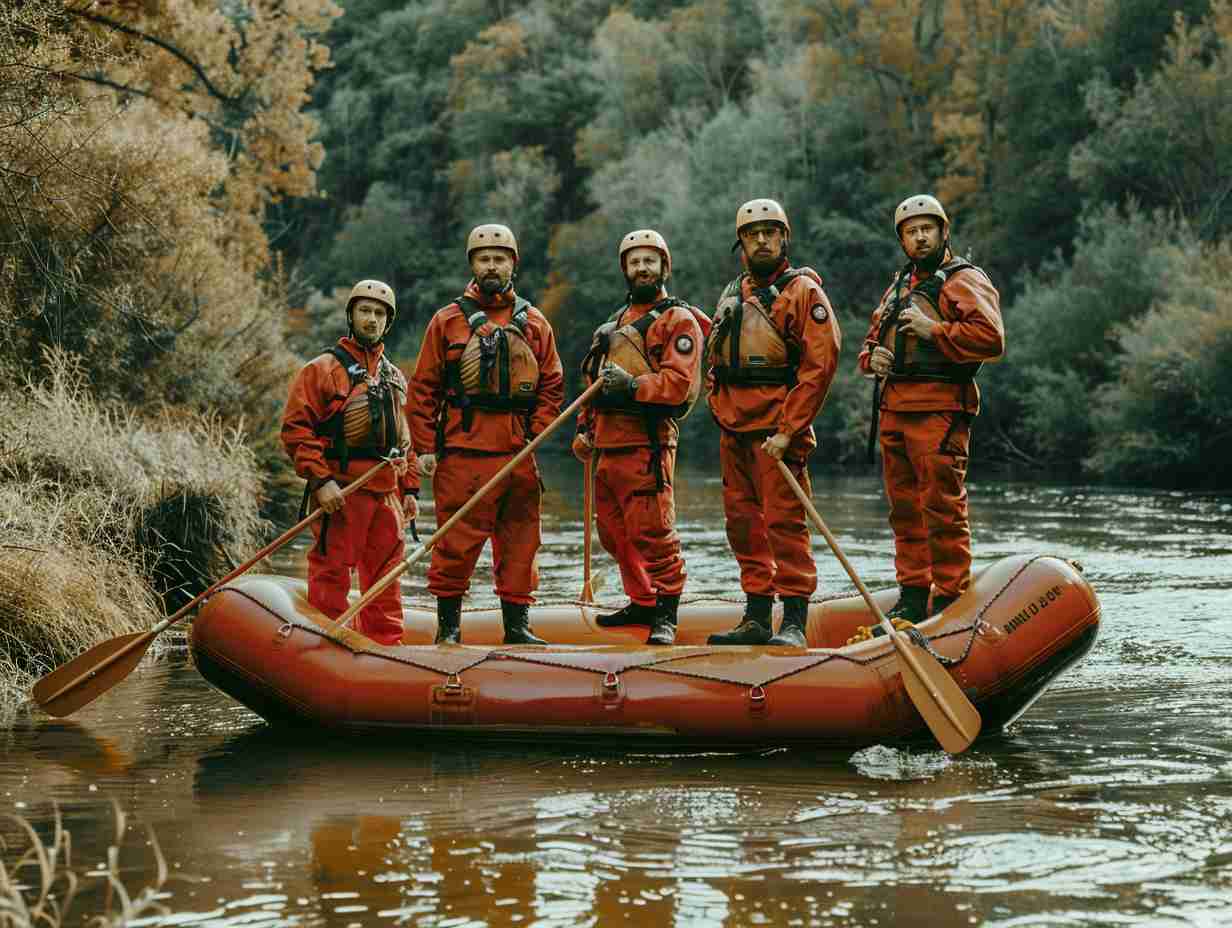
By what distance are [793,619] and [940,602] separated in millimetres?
614

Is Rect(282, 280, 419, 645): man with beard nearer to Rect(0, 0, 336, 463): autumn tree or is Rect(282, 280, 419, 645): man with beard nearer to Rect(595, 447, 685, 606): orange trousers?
Rect(595, 447, 685, 606): orange trousers

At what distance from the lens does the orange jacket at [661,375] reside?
6301mm

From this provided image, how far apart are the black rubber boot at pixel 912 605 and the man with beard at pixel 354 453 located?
7.34 feet

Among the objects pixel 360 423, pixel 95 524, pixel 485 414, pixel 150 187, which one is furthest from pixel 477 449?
pixel 150 187

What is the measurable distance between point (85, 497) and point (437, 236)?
43723mm

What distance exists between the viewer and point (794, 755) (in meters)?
5.75

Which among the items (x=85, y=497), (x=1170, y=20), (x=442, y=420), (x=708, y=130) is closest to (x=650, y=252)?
(x=442, y=420)

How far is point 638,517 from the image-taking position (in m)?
6.44

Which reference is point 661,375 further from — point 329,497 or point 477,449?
point 329,497

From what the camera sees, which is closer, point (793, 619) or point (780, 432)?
point (780, 432)

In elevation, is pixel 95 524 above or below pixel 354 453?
below

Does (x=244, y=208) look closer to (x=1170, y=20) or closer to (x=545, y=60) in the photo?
(x=1170, y=20)

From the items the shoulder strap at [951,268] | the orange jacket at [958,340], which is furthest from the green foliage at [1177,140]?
the orange jacket at [958,340]

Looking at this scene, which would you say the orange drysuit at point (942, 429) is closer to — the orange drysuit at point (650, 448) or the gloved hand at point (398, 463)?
the orange drysuit at point (650, 448)
